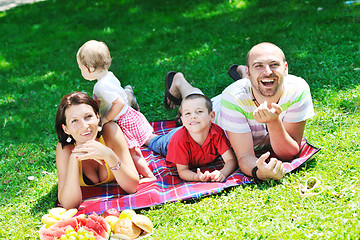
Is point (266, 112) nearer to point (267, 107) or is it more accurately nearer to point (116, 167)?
point (267, 107)

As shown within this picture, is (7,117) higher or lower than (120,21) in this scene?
lower

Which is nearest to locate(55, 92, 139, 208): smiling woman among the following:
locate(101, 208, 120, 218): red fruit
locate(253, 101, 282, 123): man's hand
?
locate(101, 208, 120, 218): red fruit

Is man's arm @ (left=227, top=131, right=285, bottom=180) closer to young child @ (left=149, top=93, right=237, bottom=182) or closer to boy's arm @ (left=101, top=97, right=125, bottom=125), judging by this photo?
young child @ (left=149, top=93, right=237, bottom=182)

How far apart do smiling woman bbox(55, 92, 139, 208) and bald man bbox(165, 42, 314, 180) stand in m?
1.01

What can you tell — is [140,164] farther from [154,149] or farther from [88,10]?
[88,10]

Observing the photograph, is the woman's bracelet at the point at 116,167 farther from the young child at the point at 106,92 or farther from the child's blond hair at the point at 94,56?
the child's blond hair at the point at 94,56

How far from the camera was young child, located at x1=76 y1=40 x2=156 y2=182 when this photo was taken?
418cm

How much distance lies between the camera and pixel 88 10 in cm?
1024

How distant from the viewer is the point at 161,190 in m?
4.00

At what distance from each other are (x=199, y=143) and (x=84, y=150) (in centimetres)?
113

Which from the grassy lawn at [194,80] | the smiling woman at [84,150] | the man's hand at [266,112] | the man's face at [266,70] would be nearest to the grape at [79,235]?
the grassy lawn at [194,80]

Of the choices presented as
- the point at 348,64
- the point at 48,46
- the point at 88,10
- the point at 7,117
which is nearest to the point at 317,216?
the point at 348,64

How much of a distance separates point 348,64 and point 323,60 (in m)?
0.38

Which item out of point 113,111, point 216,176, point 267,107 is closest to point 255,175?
point 216,176
